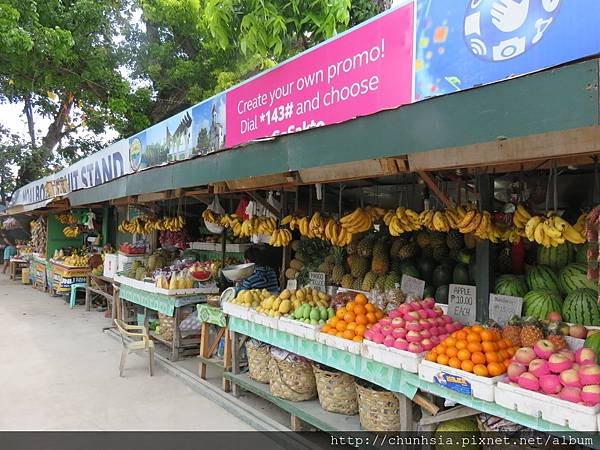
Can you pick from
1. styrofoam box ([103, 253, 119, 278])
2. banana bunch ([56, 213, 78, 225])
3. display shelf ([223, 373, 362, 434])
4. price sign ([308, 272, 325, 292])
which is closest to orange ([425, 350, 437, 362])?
display shelf ([223, 373, 362, 434])

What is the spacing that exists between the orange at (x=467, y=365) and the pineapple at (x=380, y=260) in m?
1.72

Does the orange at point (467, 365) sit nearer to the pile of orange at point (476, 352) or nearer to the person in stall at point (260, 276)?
the pile of orange at point (476, 352)

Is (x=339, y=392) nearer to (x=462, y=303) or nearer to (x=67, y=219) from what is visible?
(x=462, y=303)

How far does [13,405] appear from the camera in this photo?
5004mm

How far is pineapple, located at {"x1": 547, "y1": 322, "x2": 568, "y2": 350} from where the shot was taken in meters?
2.78

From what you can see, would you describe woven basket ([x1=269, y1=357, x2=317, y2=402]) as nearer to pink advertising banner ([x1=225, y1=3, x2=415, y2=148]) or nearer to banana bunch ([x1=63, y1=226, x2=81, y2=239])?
pink advertising banner ([x1=225, y1=3, x2=415, y2=148])

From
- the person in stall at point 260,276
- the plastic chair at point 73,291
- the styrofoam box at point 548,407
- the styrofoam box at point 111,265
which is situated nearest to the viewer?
the styrofoam box at point 548,407

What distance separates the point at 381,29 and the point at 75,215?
13.8m

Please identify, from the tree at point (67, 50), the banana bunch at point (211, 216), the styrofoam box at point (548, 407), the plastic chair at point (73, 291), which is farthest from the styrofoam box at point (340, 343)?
the tree at point (67, 50)

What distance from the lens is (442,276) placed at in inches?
161

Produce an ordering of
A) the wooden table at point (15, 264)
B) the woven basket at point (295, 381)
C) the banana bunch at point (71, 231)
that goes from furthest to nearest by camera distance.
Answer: the wooden table at point (15, 264) → the banana bunch at point (71, 231) → the woven basket at point (295, 381)

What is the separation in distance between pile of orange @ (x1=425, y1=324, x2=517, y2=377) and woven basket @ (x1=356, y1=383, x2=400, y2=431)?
2.10 feet

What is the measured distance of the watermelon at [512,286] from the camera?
341cm

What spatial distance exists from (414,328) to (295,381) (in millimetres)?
1492
